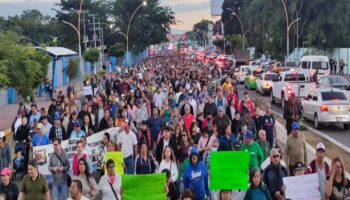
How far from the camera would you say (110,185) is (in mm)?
8844

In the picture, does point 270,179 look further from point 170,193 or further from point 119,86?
point 119,86

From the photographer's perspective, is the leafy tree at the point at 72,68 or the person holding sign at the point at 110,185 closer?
the person holding sign at the point at 110,185

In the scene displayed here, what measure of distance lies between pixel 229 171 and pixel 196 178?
20.7 inches

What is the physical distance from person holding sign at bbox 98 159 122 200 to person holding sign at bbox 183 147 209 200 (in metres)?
1.07

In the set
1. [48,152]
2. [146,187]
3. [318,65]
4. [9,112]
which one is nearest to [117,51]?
[318,65]

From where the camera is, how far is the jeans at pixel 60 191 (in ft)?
35.3

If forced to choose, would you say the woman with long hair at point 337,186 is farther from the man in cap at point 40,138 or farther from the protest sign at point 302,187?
the man in cap at point 40,138

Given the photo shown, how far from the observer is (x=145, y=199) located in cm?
866

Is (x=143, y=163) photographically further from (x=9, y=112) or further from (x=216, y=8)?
(x=216, y=8)

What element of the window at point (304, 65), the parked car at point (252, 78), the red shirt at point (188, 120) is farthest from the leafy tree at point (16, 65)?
the window at point (304, 65)

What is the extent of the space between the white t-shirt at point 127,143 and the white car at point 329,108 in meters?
11.3

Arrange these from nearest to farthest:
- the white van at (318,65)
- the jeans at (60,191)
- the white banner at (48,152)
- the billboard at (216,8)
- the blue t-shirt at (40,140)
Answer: the jeans at (60,191)
the white banner at (48,152)
the blue t-shirt at (40,140)
the white van at (318,65)
the billboard at (216,8)

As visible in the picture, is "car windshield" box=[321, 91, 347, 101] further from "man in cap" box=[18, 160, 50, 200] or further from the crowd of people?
"man in cap" box=[18, 160, 50, 200]

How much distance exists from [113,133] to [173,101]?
19.7 ft
